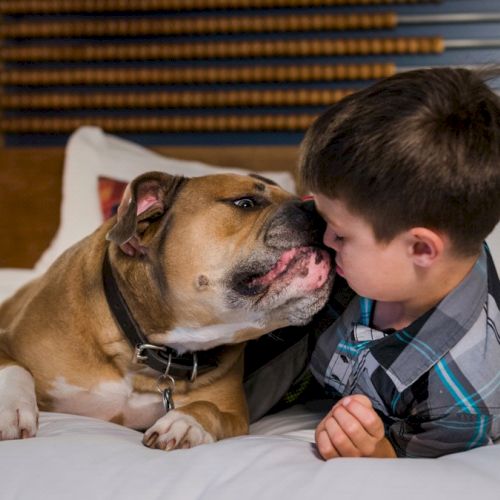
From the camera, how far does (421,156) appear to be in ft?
3.79

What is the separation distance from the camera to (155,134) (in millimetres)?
3680

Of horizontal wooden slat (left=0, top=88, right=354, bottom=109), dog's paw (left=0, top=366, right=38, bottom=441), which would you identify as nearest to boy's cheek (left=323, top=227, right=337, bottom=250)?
dog's paw (left=0, top=366, right=38, bottom=441)

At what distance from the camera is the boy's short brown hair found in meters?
1.16

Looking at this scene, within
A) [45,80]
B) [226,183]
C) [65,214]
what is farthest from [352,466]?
[45,80]

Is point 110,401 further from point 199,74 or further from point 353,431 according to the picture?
point 199,74

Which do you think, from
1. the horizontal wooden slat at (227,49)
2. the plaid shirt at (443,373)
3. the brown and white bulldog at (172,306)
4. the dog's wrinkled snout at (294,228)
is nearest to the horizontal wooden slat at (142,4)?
the horizontal wooden slat at (227,49)

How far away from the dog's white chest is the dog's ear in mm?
256

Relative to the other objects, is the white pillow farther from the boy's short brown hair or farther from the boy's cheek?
the boy's short brown hair

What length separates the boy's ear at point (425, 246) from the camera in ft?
3.90

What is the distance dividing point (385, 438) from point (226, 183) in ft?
1.77

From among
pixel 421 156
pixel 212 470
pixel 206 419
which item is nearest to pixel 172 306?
pixel 206 419

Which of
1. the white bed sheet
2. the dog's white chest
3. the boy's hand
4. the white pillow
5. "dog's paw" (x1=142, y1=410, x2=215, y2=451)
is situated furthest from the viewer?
the white pillow

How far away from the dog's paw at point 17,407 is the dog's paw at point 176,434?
0.63ft

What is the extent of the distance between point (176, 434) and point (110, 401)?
27 centimetres
